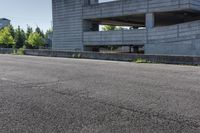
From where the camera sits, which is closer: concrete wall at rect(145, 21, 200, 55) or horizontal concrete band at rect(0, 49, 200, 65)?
horizontal concrete band at rect(0, 49, 200, 65)

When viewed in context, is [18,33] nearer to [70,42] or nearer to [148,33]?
[70,42]

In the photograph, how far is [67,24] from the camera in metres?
54.3

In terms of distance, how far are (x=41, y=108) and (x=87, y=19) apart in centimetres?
4540

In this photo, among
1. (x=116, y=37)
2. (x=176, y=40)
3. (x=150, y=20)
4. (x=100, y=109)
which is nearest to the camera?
(x=100, y=109)

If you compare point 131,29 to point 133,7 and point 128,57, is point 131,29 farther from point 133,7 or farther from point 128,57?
point 128,57

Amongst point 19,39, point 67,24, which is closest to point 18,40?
point 19,39

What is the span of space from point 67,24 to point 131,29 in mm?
15419

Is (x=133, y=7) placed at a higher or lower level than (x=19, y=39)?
higher

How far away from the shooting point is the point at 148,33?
40.9 metres

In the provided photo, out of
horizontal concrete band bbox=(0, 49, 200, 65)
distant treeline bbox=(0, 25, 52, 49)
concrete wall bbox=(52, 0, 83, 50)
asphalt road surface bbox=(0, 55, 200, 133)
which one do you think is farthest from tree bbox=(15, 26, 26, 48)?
asphalt road surface bbox=(0, 55, 200, 133)

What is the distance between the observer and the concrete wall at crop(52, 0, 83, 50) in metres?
51.6

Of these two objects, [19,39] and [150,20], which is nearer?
[150,20]

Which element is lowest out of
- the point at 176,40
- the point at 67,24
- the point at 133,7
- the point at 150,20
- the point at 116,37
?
the point at 176,40

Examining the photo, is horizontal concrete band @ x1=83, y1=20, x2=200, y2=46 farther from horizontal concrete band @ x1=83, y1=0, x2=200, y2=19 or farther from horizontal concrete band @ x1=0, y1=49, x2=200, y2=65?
horizontal concrete band @ x1=0, y1=49, x2=200, y2=65
